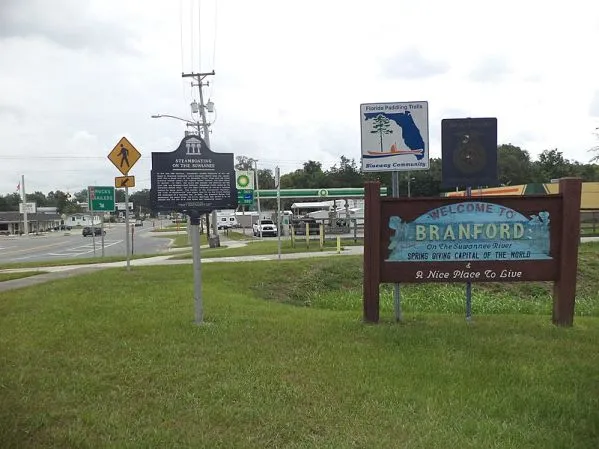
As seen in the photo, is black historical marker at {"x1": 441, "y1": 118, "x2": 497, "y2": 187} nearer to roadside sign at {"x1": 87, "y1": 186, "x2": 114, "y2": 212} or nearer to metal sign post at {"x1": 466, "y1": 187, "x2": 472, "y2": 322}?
metal sign post at {"x1": 466, "y1": 187, "x2": 472, "y2": 322}

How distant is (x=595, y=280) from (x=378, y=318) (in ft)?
40.4

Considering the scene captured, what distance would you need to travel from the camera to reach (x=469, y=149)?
26.4 feet

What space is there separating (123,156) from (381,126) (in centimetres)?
840

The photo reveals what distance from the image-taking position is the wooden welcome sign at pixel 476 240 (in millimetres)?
7844

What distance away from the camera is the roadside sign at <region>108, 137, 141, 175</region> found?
47.3ft

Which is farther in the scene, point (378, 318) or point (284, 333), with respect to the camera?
point (378, 318)

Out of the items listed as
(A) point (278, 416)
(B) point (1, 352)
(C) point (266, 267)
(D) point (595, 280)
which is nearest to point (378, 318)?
(A) point (278, 416)

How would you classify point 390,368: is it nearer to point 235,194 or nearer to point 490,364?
point 490,364

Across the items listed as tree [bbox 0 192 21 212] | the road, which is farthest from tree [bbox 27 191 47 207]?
the road

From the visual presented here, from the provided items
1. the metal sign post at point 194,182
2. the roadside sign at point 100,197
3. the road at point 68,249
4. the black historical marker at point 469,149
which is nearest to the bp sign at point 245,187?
the road at point 68,249

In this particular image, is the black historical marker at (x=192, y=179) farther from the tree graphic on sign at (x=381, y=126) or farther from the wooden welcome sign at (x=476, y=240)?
the tree graphic on sign at (x=381, y=126)

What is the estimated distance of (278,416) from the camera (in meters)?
4.41

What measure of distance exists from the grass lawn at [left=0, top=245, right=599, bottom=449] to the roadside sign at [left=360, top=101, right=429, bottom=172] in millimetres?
2210

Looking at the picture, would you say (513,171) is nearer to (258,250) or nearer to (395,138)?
(258,250)
